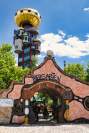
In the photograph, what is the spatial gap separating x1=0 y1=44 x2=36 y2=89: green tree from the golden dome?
37906mm

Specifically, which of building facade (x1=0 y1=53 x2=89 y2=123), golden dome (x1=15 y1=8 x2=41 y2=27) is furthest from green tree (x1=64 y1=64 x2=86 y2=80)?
building facade (x1=0 y1=53 x2=89 y2=123)

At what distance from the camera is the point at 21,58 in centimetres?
9612

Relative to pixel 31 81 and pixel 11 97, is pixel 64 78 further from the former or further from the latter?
pixel 11 97

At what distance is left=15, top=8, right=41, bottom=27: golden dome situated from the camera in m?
83.1

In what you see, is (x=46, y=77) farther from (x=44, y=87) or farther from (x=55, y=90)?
(x=55, y=90)

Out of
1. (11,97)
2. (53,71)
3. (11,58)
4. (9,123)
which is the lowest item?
(9,123)

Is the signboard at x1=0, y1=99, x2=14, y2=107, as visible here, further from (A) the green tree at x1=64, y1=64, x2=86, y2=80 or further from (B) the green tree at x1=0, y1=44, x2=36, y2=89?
(A) the green tree at x1=64, y1=64, x2=86, y2=80

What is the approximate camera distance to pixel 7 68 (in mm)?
43281

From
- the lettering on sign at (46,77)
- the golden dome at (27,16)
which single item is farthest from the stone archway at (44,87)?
the golden dome at (27,16)

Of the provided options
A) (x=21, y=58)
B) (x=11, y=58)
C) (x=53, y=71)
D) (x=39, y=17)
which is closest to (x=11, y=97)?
(x=53, y=71)

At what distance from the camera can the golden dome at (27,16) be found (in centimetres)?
8306

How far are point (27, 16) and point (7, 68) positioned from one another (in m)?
42.4

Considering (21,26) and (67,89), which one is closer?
(67,89)

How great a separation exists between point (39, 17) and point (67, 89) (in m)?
55.1
